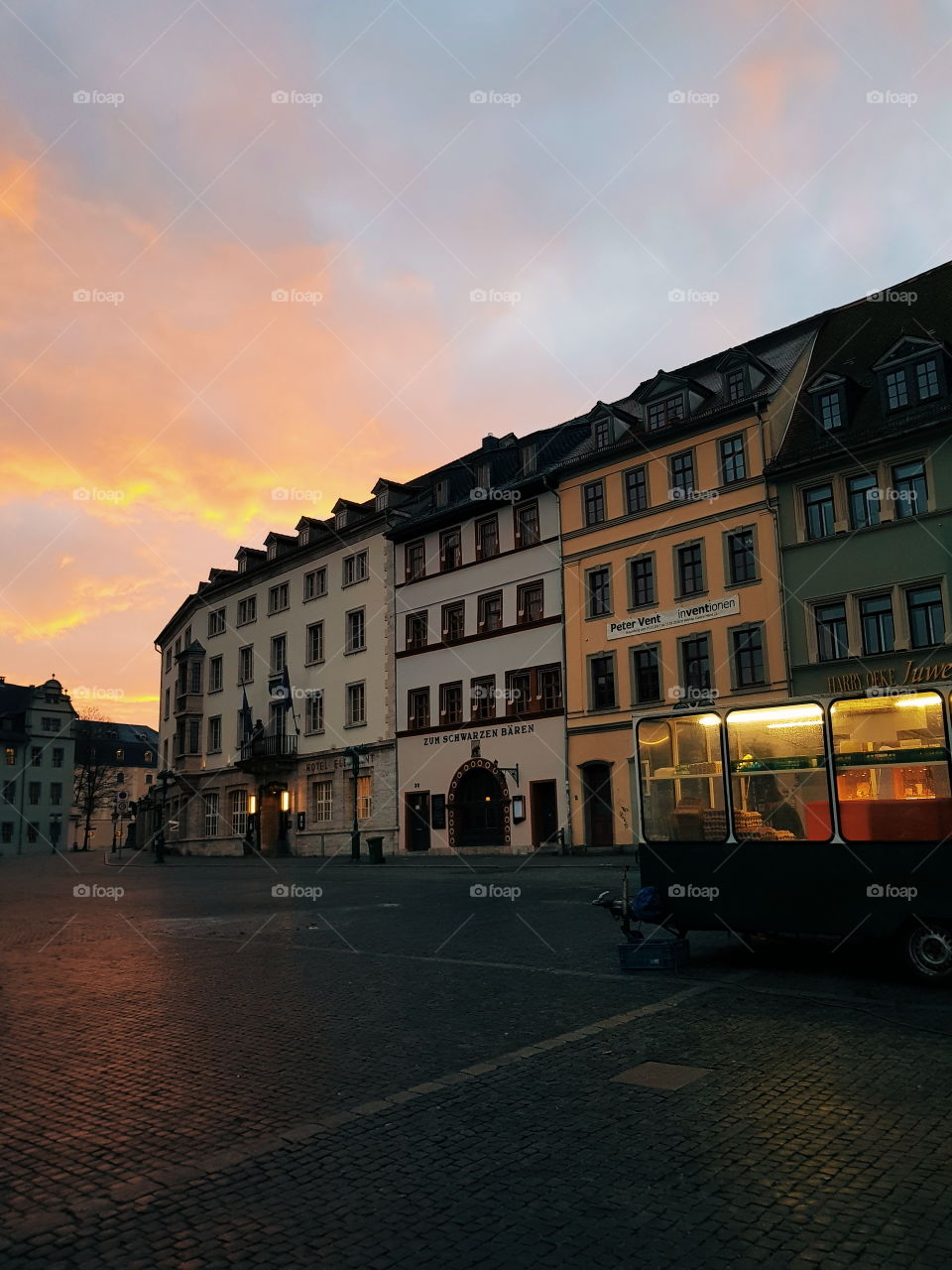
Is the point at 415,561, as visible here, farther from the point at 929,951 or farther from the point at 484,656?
the point at 929,951

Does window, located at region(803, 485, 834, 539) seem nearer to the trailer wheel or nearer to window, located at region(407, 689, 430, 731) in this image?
window, located at region(407, 689, 430, 731)

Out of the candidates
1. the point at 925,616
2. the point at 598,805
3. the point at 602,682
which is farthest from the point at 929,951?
the point at 602,682

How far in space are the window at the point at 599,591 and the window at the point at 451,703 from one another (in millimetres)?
7724

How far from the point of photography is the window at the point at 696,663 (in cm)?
3328

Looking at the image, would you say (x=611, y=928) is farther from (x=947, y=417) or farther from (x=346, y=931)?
(x=947, y=417)

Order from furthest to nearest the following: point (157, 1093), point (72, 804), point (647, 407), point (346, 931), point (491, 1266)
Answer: point (72, 804), point (647, 407), point (346, 931), point (157, 1093), point (491, 1266)

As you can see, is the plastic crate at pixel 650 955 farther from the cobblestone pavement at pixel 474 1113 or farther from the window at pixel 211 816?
the window at pixel 211 816

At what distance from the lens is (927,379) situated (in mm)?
29125

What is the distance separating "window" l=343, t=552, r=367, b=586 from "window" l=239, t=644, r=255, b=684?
10.3 meters

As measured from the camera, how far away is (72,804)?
4186 inches

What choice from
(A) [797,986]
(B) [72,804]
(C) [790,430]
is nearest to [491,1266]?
(A) [797,986]

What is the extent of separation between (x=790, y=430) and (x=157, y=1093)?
3045 centimetres

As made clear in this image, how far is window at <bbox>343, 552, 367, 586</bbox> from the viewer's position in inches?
1907

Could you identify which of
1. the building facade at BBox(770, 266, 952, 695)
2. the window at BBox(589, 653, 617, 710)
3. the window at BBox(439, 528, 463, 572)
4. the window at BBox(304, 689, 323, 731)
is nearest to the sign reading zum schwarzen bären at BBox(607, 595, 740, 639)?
the window at BBox(589, 653, 617, 710)
